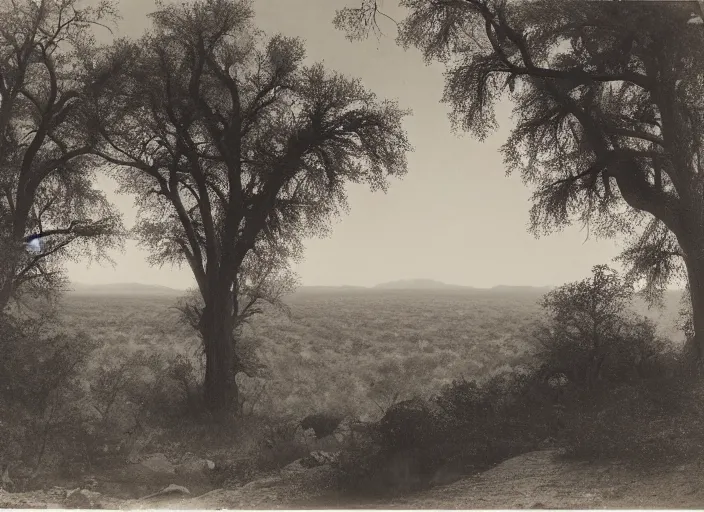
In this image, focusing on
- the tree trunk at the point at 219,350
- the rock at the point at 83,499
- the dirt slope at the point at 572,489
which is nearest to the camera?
the dirt slope at the point at 572,489

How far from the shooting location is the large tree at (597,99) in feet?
32.1

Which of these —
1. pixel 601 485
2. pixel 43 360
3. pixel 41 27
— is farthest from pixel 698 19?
pixel 43 360

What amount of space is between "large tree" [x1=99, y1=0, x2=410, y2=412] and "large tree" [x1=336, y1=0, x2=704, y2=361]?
86.3 inches

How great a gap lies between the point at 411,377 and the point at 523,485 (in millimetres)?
9638

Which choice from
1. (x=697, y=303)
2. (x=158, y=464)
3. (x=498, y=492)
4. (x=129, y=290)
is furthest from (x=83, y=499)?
(x=129, y=290)

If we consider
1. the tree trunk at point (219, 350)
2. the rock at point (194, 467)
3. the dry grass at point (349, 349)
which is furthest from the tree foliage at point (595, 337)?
the tree trunk at point (219, 350)

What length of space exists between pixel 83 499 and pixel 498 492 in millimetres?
5805

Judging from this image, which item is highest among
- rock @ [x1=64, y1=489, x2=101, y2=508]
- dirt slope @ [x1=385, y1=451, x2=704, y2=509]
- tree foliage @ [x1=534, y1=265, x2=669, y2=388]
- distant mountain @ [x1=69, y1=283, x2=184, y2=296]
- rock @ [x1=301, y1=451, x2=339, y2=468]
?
tree foliage @ [x1=534, y1=265, x2=669, y2=388]

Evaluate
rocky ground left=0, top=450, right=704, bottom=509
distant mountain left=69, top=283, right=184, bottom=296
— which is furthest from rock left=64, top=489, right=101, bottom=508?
distant mountain left=69, top=283, right=184, bottom=296

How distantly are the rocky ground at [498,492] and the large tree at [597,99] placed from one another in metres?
5.52

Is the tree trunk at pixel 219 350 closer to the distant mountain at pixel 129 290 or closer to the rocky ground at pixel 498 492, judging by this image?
the rocky ground at pixel 498 492

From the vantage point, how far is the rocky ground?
5.83 m

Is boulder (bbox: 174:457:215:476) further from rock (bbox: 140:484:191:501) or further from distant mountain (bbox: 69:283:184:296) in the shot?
distant mountain (bbox: 69:283:184:296)

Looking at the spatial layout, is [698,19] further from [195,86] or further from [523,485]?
[195,86]
